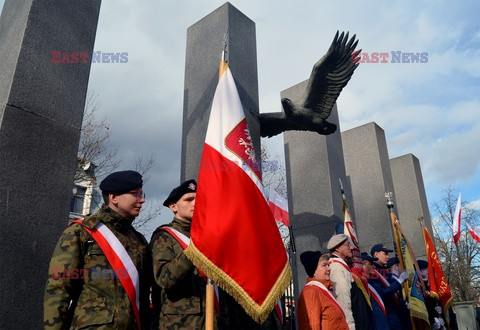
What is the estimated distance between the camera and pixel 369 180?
12.2 meters

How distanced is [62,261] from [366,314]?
3355 millimetres

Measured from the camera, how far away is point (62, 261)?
238 cm

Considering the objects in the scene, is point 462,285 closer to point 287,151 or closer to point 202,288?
point 287,151

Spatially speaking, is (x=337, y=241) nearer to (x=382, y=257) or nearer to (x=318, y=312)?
(x=318, y=312)

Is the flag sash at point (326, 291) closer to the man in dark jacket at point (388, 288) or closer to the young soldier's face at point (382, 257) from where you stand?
the man in dark jacket at point (388, 288)

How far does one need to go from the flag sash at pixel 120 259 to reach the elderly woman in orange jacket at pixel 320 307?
1874mm

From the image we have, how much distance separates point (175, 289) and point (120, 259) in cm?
39

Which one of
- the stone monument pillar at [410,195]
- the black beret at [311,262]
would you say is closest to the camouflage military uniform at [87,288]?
the black beret at [311,262]

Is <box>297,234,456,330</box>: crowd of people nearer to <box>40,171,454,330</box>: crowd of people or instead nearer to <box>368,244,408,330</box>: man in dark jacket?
<box>368,244,408,330</box>: man in dark jacket

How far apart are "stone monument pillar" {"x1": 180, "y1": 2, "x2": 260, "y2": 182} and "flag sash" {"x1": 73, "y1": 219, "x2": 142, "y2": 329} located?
3324mm

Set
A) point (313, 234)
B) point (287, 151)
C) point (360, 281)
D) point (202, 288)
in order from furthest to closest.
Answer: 1. point (287, 151)
2. point (313, 234)
3. point (360, 281)
4. point (202, 288)

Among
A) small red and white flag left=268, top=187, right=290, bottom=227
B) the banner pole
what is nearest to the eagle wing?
small red and white flag left=268, top=187, right=290, bottom=227

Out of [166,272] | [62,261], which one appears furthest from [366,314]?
[62,261]

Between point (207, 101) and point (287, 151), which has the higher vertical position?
point (287, 151)
